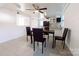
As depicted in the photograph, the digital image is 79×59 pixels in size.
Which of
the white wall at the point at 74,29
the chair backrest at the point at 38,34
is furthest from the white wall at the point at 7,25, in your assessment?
the white wall at the point at 74,29

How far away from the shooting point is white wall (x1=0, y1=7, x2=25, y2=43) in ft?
16.4

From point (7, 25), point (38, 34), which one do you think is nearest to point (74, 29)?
point (38, 34)

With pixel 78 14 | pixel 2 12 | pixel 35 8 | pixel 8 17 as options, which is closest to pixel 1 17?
pixel 2 12

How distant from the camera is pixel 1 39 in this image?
16.3 feet

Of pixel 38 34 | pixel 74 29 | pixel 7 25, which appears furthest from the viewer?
pixel 7 25

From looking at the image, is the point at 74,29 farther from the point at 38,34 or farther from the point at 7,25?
the point at 7,25

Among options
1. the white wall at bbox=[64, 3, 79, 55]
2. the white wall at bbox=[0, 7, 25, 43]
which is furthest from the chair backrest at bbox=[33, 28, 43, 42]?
the white wall at bbox=[0, 7, 25, 43]

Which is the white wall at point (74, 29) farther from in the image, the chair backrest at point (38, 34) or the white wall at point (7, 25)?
the white wall at point (7, 25)

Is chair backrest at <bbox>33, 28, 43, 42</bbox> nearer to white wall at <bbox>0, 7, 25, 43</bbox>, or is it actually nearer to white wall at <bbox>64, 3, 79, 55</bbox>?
white wall at <bbox>64, 3, 79, 55</bbox>

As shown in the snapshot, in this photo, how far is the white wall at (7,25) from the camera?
4995 mm

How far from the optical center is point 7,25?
5430 mm

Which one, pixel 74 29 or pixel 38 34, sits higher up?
pixel 74 29

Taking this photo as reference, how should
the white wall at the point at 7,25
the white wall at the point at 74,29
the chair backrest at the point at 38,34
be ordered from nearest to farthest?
the white wall at the point at 74,29 → the chair backrest at the point at 38,34 → the white wall at the point at 7,25

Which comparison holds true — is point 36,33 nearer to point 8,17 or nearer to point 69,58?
point 69,58
